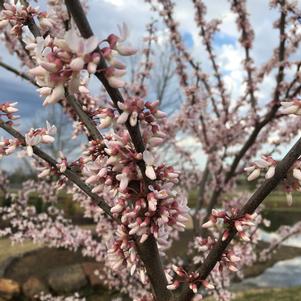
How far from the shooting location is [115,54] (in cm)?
137

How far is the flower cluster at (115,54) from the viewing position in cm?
134

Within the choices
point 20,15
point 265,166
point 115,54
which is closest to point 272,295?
point 265,166

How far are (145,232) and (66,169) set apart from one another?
0.68 metres

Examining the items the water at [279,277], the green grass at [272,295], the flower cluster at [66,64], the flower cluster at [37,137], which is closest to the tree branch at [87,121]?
the flower cluster at [37,137]

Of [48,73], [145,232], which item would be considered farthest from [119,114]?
[145,232]

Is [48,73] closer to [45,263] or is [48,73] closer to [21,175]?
[45,263]

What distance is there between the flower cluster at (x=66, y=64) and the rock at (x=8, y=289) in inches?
486

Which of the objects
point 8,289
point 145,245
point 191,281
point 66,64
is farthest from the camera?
point 8,289

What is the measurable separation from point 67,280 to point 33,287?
1038 millimetres

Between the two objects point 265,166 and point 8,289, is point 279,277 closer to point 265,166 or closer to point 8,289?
point 8,289

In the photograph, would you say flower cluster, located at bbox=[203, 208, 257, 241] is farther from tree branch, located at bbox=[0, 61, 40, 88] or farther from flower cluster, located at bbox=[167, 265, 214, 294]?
tree branch, located at bbox=[0, 61, 40, 88]

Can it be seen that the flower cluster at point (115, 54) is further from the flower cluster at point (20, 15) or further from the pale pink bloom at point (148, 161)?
the flower cluster at point (20, 15)

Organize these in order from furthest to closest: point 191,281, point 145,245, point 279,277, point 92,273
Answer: point 279,277 → point 92,273 → point 191,281 → point 145,245

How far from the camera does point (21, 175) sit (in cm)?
3756
